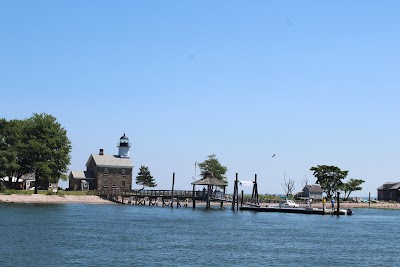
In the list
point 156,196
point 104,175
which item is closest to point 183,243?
point 156,196

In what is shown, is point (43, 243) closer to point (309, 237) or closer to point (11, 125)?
point (309, 237)

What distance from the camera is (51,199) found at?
320 ft

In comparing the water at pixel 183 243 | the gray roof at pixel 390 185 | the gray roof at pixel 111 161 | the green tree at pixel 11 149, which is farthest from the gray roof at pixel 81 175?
the gray roof at pixel 390 185

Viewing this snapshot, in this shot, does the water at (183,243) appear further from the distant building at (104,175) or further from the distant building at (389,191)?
the distant building at (389,191)

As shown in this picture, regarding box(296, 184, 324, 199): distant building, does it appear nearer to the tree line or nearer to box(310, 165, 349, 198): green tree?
box(310, 165, 349, 198): green tree

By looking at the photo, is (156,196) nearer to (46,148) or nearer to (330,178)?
(46,148)

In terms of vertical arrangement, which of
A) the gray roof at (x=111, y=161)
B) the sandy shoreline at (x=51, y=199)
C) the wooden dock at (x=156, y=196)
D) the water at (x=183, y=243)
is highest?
the gray roof at (x=111, y=161)

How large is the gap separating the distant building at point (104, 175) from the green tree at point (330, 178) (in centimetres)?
4935

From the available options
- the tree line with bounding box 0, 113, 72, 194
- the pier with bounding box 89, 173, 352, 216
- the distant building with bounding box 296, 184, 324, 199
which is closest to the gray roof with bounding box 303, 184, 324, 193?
the distant building with bounding box 296, 184, 324, 199

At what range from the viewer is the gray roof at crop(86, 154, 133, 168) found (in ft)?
390

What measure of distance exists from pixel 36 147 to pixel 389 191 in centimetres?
9366

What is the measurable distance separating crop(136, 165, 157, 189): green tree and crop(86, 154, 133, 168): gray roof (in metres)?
30.2

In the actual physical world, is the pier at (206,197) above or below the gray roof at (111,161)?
below

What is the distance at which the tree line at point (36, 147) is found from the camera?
100000 millimetres
